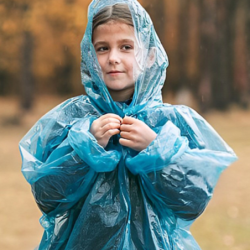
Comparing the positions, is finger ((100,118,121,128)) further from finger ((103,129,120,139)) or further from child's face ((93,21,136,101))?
child's face ((93,21,136,101))

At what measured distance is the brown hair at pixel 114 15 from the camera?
1.43 m

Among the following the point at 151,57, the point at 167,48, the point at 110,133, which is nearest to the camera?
the point at 110,133

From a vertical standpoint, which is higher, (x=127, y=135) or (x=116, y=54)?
A: (x=116, y=54)

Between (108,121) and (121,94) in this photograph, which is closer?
(108,121)

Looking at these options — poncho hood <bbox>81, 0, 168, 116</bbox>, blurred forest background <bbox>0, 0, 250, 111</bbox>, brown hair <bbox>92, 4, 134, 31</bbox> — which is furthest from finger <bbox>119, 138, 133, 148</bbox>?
blurred forest background <bbox>0, 0, 250, 111</bbox>

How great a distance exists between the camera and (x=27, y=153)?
4.86 feet

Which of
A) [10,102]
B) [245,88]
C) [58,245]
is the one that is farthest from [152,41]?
[245,88]

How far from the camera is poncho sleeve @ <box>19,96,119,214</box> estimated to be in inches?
52.4

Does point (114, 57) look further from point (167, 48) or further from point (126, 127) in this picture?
point (167, 48)

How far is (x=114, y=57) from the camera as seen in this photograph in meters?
1.40

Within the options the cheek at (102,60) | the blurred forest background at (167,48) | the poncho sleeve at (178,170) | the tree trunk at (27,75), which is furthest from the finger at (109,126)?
the tree trunk at (27,75)

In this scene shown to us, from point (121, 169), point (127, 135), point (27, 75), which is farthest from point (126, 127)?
point (27, 75)

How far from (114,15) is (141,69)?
0.18m

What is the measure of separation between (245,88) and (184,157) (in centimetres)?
1032
